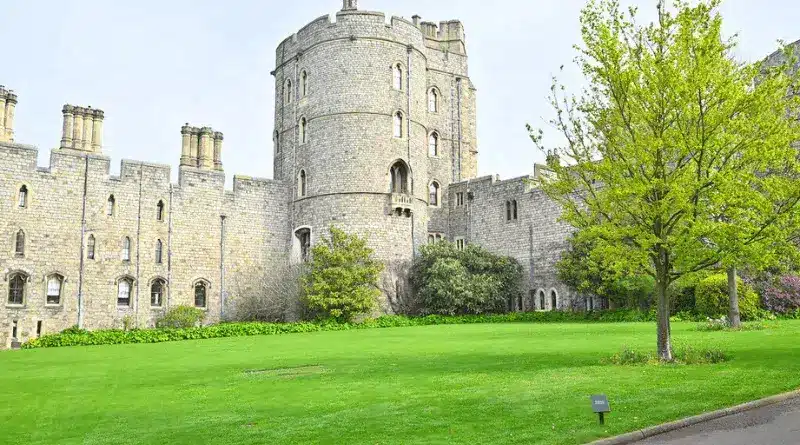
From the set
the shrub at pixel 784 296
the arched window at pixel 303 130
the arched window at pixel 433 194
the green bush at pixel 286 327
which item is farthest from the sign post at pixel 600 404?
the arched window at pixel 433 194

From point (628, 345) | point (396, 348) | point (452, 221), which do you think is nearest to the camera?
point (628, 345)

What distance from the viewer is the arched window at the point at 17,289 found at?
99.0ft

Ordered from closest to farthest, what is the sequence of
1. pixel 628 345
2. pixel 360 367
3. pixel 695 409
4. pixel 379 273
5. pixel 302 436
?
pixel 302 436 < pixel 695 409 < pixel 360 367 < pixel 628 345 < pixel 379 273

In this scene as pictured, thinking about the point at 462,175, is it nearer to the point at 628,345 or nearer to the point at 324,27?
the point at 324,27

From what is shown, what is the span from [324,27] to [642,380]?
29.1 meters

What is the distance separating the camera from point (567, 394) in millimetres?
10258

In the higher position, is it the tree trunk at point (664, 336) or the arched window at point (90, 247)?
the arched window at point (90, 247)

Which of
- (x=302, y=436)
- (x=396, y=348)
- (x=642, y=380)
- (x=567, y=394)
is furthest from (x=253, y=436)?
(x=396, y=348)

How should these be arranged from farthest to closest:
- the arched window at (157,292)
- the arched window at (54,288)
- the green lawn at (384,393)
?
the arched window at (157,292)
the arched window at (54,288)
the green lawn at (384,393)

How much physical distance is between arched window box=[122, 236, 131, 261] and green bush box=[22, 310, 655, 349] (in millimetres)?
4178

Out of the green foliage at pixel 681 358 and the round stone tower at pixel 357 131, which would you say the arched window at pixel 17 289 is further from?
the green foliage at pixel 681 358

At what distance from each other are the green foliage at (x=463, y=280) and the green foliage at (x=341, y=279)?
9.00 ft

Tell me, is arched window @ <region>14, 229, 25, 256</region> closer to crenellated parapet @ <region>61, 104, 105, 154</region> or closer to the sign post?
crenellated parapet @ <region>61, 104, 105, 154</region>

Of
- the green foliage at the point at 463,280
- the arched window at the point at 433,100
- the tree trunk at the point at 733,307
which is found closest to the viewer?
the tree trunk at the point at 733,307
